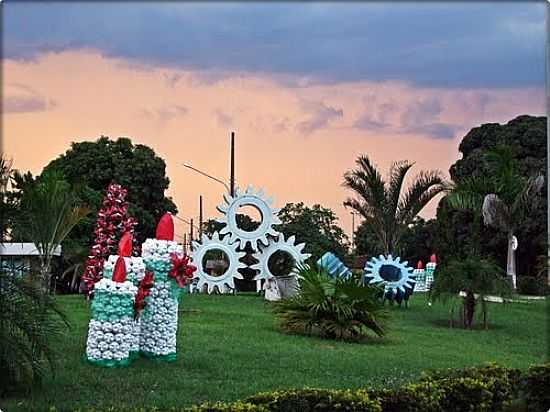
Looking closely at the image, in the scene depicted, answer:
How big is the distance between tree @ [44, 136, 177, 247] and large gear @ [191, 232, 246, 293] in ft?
23.3

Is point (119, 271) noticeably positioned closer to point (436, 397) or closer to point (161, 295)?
point (161, 295)

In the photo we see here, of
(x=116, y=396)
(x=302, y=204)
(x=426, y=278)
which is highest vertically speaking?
(x=302, y=204)

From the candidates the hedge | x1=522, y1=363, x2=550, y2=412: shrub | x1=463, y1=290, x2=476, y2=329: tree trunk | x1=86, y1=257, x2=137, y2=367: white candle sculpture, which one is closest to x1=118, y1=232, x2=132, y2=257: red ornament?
x1=86, y1=257, x2=137, y2=367: white candle sculpture

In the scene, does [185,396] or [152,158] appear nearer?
[185,396]

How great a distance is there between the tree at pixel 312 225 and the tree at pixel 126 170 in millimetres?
4090

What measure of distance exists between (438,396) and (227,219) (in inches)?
604

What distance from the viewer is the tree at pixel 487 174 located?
29.5 metres

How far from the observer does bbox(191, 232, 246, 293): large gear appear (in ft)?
73.7

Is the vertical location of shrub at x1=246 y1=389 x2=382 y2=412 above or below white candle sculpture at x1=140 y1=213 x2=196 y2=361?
Answer: below

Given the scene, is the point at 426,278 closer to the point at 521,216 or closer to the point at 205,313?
the point at 521,216

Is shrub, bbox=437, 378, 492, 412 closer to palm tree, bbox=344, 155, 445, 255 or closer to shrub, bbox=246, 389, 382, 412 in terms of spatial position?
shrub, bbox=246, 389, 382, 412

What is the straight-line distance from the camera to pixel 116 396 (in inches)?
312

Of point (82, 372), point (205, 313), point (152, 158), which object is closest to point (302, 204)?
point (152, 158)

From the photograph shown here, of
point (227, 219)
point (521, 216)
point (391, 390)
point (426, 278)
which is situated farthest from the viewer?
point (426, 278)
